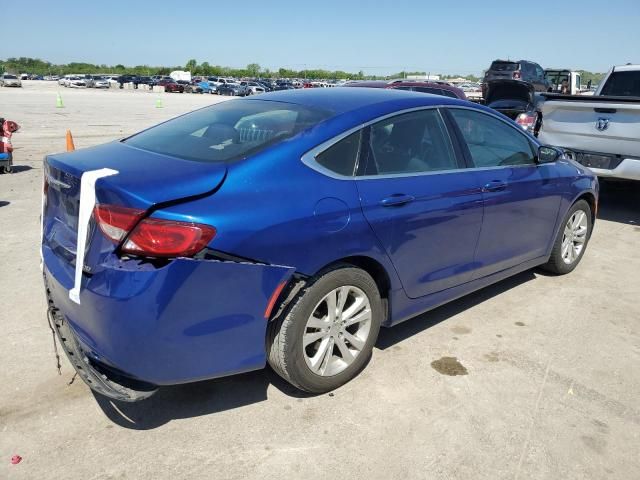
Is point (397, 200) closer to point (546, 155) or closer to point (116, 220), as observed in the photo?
point (116, 220)

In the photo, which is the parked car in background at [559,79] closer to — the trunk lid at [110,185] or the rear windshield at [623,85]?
the rear windshield at [623,85]

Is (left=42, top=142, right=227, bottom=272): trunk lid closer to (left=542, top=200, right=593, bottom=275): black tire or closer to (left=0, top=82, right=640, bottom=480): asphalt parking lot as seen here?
(left=0, top=82, right=640, bottom=480): asphalt parking lot

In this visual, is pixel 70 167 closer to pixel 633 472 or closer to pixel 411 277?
pixel 411 277

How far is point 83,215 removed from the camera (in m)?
2.43

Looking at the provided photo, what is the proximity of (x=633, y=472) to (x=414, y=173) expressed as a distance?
1.95 m

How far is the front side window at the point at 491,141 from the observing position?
3.73 meters

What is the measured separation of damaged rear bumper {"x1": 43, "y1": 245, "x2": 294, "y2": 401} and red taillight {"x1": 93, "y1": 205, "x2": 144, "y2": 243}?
0.40 feet

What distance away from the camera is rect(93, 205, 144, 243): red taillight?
2262 millimetres

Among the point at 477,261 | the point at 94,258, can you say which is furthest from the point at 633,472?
the point at 94,258

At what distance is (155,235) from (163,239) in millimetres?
39

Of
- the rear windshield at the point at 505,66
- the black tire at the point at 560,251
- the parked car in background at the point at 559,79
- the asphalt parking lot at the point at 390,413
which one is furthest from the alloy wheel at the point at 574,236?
the parked car in background at the point at 559,79

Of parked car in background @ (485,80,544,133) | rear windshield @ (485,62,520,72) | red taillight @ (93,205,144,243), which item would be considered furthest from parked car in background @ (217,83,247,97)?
red taillight @ (93,205,144,243)

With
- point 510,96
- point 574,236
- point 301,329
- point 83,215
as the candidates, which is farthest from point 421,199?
point 510,96

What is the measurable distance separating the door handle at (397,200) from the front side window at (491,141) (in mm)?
860
